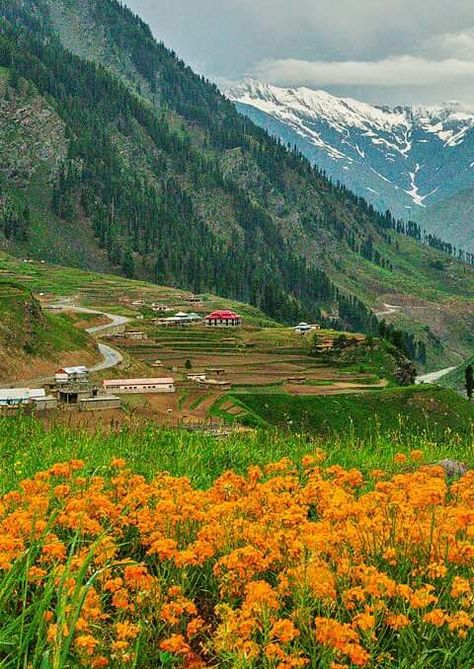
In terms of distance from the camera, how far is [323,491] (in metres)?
9.63

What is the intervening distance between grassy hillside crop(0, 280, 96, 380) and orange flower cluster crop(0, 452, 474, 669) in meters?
85.9

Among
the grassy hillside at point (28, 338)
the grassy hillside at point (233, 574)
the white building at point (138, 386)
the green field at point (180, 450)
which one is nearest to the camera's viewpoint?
the grassy hillside at point (233, 574)

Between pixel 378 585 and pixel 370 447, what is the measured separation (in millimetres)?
9663

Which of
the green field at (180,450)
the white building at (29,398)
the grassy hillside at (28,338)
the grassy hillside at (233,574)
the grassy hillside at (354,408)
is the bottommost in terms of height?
the grassy hillside at (354,408)

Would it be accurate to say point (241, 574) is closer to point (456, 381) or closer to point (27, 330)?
point (27, 330)

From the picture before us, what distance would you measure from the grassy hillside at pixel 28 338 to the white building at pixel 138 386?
40.8 feet

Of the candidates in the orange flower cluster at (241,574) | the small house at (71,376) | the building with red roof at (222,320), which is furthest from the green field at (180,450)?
the building with red roof at (222,320)

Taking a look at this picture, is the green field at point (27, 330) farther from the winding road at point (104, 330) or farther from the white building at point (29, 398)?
the white building at point (29, 398)

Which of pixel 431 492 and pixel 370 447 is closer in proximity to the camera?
pixel 431 492

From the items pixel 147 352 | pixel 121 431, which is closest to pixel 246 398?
pixel 147 352

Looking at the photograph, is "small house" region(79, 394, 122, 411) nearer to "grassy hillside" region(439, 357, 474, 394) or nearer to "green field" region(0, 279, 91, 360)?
"green field" region(0, 279, 91, 360)

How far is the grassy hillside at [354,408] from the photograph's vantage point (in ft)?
285

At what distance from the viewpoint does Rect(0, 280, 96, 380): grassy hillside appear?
9449 centimetres

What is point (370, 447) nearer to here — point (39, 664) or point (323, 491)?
point (323, 491)
